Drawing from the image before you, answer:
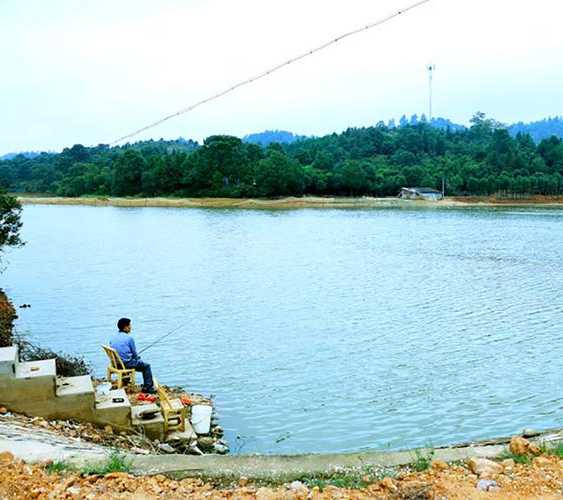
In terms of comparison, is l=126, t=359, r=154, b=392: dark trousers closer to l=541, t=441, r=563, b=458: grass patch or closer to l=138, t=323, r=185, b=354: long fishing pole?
l=138, t=323, r=185, b=354: long fishing pole

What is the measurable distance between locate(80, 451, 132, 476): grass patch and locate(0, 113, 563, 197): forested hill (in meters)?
95.6

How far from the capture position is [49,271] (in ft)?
108

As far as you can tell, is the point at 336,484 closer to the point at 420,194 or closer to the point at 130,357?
the point at 130,357

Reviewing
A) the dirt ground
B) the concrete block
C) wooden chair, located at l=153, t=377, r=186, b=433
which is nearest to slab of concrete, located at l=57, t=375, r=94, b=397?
the concrete block

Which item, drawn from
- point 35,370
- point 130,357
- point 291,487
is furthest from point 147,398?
point 291,487

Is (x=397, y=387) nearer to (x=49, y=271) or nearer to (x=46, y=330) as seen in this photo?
(x=46, y=330)

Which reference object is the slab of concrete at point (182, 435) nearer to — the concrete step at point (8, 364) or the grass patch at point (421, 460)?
the concrete step at point (8, 364)

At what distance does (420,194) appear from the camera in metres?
112

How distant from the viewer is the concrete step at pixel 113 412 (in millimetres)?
9547

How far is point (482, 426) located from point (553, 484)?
671 centimetres

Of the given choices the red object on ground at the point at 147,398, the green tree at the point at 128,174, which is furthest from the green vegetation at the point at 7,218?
the green tree at the point at 128,174

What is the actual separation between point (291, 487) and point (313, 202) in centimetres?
10380

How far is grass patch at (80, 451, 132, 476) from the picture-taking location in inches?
229

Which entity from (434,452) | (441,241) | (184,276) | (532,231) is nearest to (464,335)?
(434,452)
